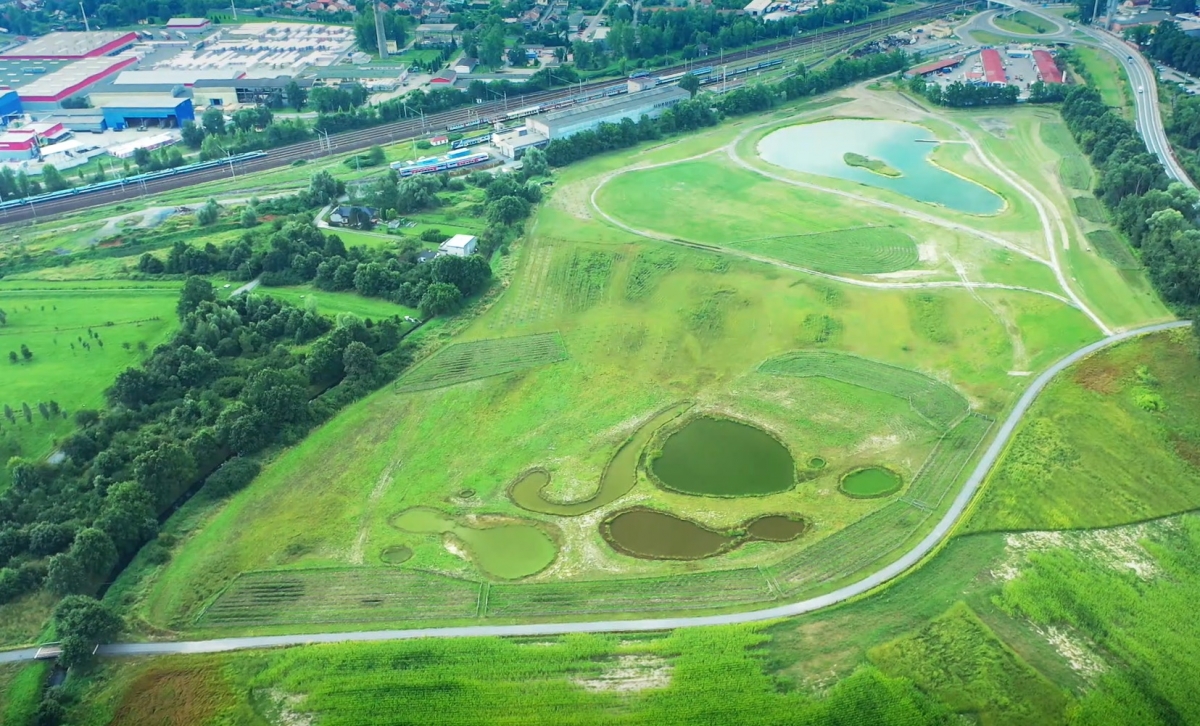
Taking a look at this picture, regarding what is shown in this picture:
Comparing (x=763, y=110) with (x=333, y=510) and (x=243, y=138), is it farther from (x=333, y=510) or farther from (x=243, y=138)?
(x=333, y=510)

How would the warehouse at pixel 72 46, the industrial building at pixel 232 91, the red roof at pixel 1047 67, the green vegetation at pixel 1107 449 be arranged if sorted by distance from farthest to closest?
the warehouse at pixel 72 46
the industrial building at pixel 232 91
the red roof at pixel 1047 67
the green vegetation at pixel 1107 449

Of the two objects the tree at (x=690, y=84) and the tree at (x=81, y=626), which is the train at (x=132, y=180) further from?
the tree at (x=81, y=626)

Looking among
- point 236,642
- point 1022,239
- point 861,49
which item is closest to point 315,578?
point 236,642

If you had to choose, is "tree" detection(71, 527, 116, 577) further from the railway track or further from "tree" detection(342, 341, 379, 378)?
the railway track

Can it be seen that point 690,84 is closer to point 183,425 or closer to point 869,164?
point 869,164

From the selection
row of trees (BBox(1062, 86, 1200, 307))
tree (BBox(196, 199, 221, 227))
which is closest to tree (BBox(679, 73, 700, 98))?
row of trees (BBox(1062, 86, 1200, 307))

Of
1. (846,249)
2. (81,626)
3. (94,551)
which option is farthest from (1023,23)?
(81,626)

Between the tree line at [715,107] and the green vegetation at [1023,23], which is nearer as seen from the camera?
the tree line at [715,107]

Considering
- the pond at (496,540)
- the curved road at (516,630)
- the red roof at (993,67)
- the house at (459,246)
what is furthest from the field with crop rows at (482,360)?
the red roof at (993,67)
